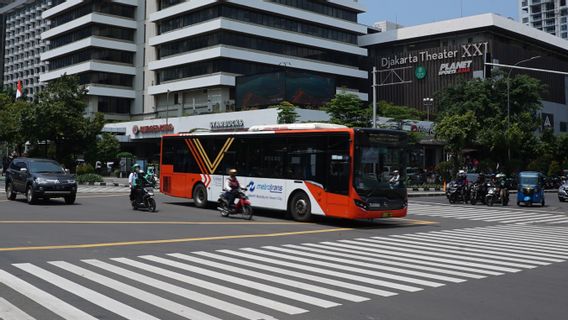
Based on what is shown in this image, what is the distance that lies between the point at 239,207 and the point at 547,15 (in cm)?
18071

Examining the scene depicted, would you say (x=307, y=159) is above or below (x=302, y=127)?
below

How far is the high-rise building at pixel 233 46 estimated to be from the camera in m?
67.7

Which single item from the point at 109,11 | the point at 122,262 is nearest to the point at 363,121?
the point at 122,262

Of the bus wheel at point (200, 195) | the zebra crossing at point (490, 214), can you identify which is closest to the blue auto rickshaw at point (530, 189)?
the zebra crossing at point (490, 214)

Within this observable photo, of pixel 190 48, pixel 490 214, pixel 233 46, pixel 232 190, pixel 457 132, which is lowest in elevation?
pixel 490 214

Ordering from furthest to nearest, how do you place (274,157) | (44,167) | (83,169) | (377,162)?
(83,169)
(44,167)
(274,157)
(377,162)

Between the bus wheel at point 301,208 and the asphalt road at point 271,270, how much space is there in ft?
2.57

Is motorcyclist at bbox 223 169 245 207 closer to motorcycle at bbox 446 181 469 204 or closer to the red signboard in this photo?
motorcycle at bbox 446 181 469 204

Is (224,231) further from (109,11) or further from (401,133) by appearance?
(109,11)

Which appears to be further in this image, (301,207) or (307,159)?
(301,207)

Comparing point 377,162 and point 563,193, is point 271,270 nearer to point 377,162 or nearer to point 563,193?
point 377,162

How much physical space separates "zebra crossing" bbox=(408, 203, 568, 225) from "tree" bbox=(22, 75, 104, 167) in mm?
29050

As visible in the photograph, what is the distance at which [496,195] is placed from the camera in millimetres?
29562

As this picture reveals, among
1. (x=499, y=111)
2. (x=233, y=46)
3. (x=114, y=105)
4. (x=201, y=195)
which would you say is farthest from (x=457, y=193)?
(x=114, y=105)
